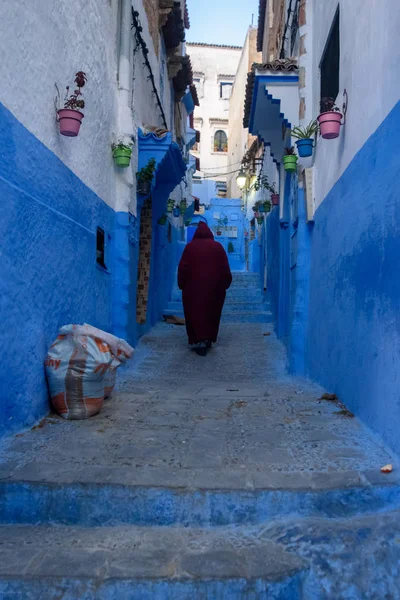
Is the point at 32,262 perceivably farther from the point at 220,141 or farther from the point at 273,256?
the point at 220,141

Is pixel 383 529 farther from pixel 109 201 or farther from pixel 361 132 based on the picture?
pixel 109 201

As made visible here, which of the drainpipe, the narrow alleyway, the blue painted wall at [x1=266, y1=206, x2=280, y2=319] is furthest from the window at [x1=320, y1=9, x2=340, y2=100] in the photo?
the blue painted wall at [x1=266, y1=206, x2=280, y2=319]

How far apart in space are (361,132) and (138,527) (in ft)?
9.48

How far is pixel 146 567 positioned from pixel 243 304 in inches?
369

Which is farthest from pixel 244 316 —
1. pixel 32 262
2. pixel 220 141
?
pixel 220 141

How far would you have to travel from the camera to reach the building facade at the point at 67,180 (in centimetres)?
321

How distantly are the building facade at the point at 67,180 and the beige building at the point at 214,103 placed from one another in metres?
21.4

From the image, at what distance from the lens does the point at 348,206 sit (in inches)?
155

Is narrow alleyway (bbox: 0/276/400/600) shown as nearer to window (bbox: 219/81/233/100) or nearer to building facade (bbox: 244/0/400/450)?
building facade (bbox: 244/0/400/450)

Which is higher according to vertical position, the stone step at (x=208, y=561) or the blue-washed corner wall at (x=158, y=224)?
the blue-washed corner wall at (x=158, y=224)

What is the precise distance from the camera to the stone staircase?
10.2m

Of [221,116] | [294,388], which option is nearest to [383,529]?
[294,388]

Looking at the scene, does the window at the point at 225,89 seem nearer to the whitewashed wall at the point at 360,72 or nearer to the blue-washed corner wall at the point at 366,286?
the whitewashed wall at the point at 360,72

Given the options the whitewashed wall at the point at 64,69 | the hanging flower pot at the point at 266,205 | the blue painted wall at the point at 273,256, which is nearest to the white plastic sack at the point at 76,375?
the whitewashed wall at the point at 64,69
